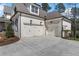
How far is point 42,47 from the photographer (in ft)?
9.30

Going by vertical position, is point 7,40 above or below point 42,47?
above

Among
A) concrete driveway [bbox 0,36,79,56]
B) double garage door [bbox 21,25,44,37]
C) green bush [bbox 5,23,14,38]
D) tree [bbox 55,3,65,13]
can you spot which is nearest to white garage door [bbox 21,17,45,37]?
double garage door [bbox 21,25,44,37]

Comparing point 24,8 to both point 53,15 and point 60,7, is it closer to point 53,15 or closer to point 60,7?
point 53,15

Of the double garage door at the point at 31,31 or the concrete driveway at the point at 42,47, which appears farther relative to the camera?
the double garage door at the point at 31,31

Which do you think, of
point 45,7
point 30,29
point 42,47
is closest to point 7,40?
point 30,29

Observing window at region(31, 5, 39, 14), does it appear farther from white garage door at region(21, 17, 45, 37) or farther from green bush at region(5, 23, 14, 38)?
green bush at region(5, 23, 14, 38)

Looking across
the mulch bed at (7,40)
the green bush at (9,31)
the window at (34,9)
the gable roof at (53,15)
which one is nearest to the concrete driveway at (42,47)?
the mulch bed at (7,40)

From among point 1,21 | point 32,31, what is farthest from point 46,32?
point 1,21

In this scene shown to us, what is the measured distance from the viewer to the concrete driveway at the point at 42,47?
2.76 m

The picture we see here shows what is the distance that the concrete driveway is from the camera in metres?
2.76

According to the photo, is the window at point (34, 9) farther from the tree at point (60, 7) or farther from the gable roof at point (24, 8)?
the tree at point (60, 7)

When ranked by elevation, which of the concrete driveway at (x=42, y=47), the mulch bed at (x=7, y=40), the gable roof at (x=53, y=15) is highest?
the gable roof at (x=53, y=15)

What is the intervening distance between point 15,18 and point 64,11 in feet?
3.63

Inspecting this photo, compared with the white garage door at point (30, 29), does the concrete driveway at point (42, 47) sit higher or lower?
→ lower
